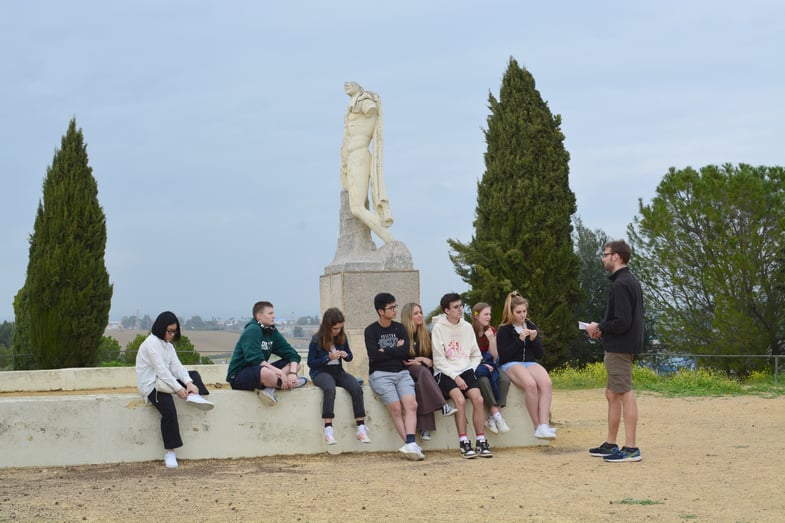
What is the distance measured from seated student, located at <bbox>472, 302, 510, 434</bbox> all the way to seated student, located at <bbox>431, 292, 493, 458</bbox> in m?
0.12

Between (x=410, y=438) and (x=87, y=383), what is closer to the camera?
(x=410, y=438)

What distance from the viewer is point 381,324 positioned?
840 centimetres

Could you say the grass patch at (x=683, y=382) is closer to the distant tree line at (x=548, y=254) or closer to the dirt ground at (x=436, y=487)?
the distant tree line at (x=548, y=254)

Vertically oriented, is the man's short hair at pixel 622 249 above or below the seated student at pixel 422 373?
above

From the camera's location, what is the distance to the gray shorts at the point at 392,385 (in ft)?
26.6

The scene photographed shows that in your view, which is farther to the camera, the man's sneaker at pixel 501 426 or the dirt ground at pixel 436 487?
the man's sneaker at pixel 501 426

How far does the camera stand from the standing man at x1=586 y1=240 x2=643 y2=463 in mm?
7512

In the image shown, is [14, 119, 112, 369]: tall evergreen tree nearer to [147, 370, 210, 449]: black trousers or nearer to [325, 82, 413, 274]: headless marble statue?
[325, 82, 413, 274]: headless marble statue

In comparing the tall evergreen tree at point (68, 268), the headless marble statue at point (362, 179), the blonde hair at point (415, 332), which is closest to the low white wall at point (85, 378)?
the headless marble statue at point (362, 179)

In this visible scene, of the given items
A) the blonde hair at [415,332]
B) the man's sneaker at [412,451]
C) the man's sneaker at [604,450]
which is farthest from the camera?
the blonde hair at [415,332]

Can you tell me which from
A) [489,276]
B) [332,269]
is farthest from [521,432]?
[489,276]

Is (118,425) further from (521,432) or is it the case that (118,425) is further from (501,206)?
(501,206)

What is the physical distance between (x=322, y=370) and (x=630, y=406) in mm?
2632

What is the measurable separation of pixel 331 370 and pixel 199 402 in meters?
1.24
